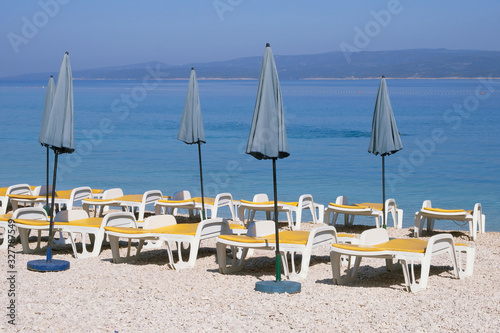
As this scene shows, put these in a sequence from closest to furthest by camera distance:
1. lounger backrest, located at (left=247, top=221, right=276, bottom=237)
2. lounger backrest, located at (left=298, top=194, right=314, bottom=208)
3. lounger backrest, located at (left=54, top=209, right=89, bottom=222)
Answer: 1. lounger backrest, located at (left=247, top=221, right=276, bottom=237)
2. lounger backrest, located at (left=54, top=209, right=89, bottom=222)
3. lounger backrest, located at (left=298, top=194, right=314, bottom=208)

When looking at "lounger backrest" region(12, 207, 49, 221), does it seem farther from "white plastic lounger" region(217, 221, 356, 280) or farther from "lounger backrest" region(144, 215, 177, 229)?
"white plastic lounger" region(217, 221, 356, 280)

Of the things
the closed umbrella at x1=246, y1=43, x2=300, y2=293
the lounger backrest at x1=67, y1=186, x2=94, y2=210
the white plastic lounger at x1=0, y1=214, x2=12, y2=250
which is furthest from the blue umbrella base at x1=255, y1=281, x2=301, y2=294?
the lounger backrest at x1=67, y1=186, x2=94, y2=210

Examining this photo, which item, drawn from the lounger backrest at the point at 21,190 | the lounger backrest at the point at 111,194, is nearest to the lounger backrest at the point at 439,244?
the lounger backrest at the point at 111,194

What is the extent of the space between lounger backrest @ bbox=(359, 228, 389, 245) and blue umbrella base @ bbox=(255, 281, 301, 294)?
2.91 ft

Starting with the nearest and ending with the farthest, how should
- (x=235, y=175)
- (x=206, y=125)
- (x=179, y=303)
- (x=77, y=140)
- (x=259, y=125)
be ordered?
1. (x=179, y=303)
2. (x=259, y=125)
3. (x=235, y=175)
4. (x=77, y=140)
5. (x=206, y=125)

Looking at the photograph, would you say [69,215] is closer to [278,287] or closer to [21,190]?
[278,287]

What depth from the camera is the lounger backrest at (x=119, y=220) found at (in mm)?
8327

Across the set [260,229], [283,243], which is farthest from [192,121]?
[283,243]

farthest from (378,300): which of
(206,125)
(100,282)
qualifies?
(206,125)

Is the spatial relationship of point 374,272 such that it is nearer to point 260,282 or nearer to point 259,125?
point 260,282

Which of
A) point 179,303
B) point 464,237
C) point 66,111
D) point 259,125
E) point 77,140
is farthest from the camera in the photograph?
point 77,140

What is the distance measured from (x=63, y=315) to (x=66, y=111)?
2591mm

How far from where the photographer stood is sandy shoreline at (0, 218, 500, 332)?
545 cm

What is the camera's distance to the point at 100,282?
22.5ft
